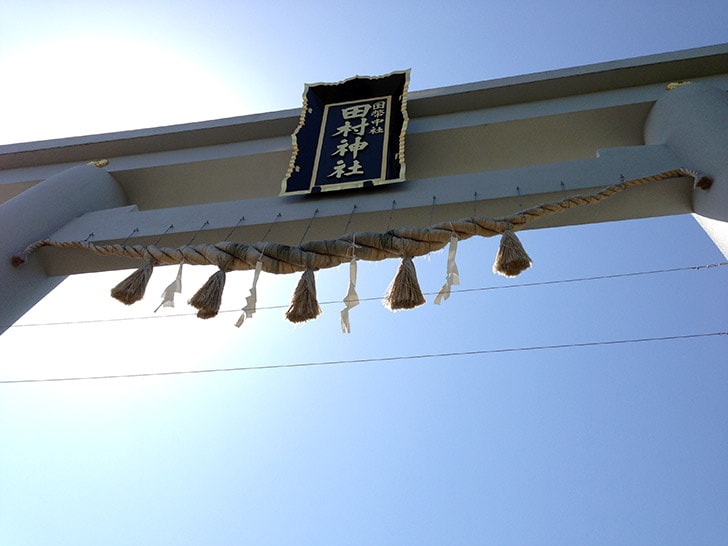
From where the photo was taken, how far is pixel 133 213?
10.4 feet

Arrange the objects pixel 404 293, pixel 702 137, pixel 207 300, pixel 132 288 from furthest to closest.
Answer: pixel 702 137 → pixel 132 288 → pixel 207 300 → pixel 404 293

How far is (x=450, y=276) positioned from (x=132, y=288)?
1263 mm

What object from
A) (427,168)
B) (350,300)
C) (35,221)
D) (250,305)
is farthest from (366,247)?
(35,221)

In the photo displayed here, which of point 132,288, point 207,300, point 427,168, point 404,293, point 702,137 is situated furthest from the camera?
point 427,168

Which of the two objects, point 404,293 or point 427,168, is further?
point 427,168

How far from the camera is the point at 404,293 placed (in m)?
1.94

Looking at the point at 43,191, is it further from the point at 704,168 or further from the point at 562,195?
the point at 704,168

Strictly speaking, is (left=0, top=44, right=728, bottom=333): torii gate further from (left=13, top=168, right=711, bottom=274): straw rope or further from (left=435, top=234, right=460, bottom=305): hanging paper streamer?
(left=435, top=234, right=460, bottom=305): hanging paper streamer

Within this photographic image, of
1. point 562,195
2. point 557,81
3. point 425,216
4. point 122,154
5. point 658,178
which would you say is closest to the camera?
point 658,178

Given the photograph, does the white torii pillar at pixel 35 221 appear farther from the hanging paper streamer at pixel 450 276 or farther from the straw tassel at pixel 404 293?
the hanging paper streamer at pixel 450 276

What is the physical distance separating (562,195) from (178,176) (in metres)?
2.49

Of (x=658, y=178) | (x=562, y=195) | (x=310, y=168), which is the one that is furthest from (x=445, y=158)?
(x=658, y=178)

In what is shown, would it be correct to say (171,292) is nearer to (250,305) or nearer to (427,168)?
(250,305)

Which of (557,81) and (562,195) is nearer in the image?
(562,195)
